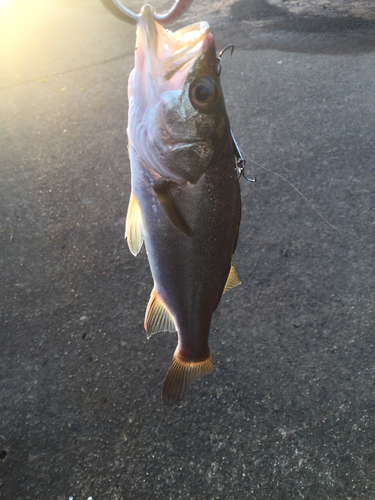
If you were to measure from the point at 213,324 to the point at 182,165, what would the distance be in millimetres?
1789

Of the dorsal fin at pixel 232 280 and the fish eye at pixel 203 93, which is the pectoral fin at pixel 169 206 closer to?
the fish eye at pixel 203 93

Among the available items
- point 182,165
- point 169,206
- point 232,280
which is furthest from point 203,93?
point 232,280

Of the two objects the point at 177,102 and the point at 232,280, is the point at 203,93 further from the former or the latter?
the point at 232,280

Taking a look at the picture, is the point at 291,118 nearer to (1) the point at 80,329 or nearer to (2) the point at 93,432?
(1) the point at 80,329

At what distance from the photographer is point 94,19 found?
7727 mm

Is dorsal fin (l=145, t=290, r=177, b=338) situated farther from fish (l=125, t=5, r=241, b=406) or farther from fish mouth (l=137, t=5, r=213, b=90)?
fish mouth (l=137, t=5, r=213, b=90)

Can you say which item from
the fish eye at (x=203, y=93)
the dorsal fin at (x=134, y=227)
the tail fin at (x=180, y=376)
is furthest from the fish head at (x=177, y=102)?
the tail fin at (x=180, y=376)

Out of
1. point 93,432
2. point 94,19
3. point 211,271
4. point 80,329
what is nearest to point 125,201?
point 80,329

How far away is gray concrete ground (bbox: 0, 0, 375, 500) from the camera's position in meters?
2.17

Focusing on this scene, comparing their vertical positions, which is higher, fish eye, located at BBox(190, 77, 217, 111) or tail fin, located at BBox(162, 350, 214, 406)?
fish eye, located at BBox(190, 77, 217, 111)

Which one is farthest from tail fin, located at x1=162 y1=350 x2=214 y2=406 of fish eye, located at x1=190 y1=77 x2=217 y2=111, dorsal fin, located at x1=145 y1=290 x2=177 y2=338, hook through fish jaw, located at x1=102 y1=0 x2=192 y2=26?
hook through fish jaw, located at x1=102 y1=0 x2=192 y2=26

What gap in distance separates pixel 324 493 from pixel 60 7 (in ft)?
34.5

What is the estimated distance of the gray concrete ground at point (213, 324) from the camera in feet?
7.13

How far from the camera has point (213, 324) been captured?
2783mm
